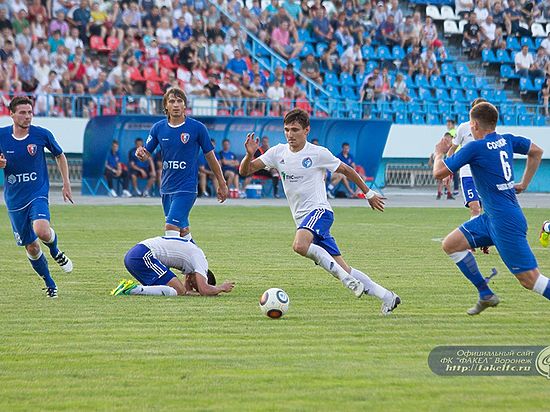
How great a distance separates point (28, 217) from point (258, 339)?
4.05 m

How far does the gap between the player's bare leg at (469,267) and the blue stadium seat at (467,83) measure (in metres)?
30.2

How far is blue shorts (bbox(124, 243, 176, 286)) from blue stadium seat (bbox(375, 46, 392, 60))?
27941mm

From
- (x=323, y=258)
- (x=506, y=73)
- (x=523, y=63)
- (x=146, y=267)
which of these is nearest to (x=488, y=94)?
(x=506, y=73)

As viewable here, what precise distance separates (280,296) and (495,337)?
6.93ft

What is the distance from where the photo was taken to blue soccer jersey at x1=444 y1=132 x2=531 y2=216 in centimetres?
945

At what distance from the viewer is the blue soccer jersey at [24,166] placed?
11906 mm

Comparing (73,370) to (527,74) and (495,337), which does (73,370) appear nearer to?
(495,337)

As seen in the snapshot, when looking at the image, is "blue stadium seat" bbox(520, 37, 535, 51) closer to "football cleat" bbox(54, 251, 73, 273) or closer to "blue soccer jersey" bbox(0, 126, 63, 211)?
"football cleat" bbox(54, 251, 73, 273)

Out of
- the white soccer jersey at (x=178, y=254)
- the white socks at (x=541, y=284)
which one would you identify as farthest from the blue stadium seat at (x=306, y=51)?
the white socks at (x=541, y=284)

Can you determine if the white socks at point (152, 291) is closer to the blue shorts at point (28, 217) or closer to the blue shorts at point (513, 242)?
the blue shorts at point (28, 217)

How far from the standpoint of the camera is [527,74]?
1603 inches

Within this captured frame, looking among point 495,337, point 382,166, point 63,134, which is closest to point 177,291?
point 495,337

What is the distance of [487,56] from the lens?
4109 cm

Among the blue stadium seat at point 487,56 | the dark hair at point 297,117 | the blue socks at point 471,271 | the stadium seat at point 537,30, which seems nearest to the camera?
the blue socks at point 471,271
